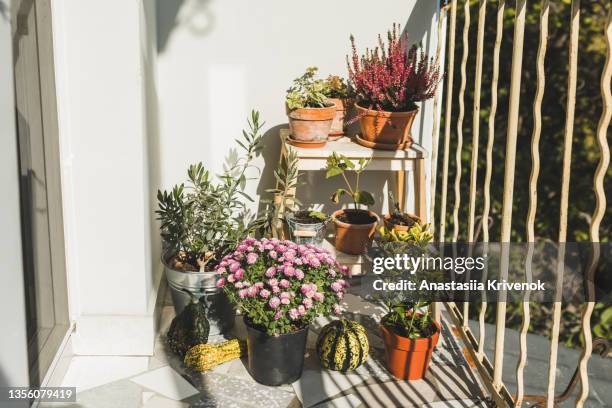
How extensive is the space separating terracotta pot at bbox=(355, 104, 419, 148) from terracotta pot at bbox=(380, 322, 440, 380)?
32.1 inches

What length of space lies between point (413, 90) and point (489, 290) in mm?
915

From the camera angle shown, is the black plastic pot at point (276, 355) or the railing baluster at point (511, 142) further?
the black plastic pot at point (276, 355)

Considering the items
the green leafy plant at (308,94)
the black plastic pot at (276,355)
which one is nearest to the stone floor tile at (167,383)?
the black plastic pot at (276,355)

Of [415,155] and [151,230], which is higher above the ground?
[415,155]

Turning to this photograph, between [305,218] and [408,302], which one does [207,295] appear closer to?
[305,218]

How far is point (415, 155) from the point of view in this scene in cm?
307

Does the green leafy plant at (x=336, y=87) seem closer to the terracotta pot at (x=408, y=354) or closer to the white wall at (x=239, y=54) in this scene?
the white wall at (x=239, y=54)

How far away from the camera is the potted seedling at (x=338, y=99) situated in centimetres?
328

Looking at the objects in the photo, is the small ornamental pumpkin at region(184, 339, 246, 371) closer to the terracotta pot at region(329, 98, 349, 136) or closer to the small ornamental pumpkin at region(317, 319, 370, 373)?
the small ornamental pumpkin at region(317, 319, 370, 373)

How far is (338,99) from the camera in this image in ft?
10.8

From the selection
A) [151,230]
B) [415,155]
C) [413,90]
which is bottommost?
[151,230]

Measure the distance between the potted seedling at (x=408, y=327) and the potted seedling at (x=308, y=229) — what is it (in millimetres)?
359

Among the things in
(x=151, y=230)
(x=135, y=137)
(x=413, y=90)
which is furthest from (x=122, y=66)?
(x=413, y=90)

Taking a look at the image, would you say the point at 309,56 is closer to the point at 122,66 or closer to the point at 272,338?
the point at 122,66
